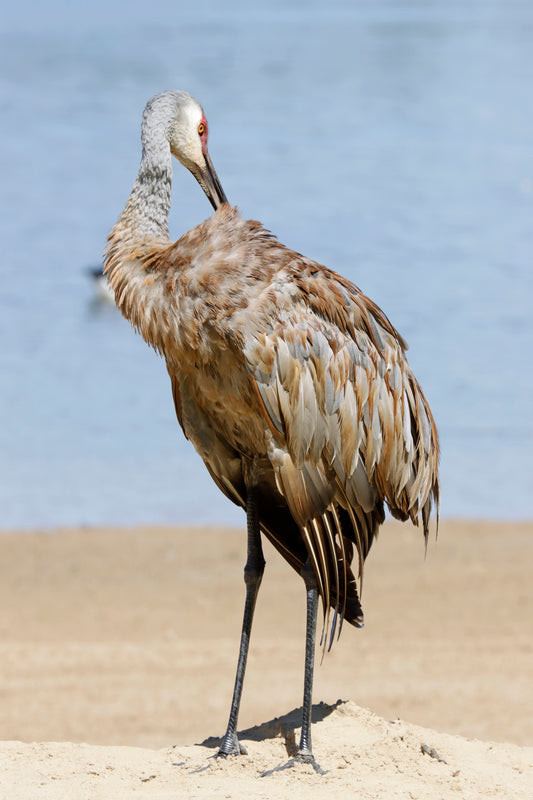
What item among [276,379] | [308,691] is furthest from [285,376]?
[308,691]

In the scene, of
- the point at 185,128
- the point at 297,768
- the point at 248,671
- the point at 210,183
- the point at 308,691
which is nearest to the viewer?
the point at 297,768

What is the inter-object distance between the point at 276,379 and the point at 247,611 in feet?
3.74

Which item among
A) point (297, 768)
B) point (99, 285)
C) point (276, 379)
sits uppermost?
point (99, 285)

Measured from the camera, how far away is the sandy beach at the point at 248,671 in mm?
4902

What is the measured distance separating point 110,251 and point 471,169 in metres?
28.0

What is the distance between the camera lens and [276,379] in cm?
475

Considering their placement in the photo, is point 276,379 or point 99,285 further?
point 99,285

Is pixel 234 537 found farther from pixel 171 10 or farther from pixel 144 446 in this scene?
pixel 171 10

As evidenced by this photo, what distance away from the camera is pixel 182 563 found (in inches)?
422

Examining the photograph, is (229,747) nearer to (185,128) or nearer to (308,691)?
(308,691)

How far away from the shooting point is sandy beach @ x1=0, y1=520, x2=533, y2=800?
16.1 ft

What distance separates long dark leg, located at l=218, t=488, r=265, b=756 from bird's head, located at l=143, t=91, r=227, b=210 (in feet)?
4.96

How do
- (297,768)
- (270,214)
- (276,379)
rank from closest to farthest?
1. (276,379)
2. (297,768)
3. (270,214)

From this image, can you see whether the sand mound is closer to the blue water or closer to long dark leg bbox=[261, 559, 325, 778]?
long dark leg bbox=[261, 559, 325, 778]
